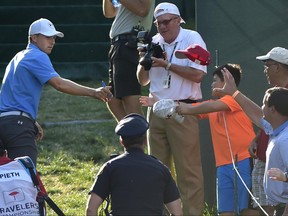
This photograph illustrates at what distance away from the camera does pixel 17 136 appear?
8.49 meters

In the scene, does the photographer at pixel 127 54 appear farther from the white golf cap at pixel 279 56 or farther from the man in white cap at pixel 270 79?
the white golf cap at pixel 279 56

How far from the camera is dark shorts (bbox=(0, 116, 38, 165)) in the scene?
8500 millimetres

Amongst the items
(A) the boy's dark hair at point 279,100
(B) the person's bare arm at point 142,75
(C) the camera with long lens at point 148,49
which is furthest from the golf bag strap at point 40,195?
(B) the person's bare arm at point 142,75

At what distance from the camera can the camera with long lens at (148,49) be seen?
29.4 feet

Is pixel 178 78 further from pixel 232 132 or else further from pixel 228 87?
pixel 228 87

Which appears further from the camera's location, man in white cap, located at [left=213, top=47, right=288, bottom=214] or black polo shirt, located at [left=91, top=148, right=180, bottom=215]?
man in white cap, located at [left=213, top=47, right=288, bottom=214]

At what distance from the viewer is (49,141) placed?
A: 43.5 ft

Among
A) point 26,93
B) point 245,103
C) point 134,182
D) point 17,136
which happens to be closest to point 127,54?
point 26,93

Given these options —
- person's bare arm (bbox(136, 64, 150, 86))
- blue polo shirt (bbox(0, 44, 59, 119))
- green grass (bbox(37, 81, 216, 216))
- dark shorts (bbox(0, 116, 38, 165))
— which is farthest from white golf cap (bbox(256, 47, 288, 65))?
green grass (bbox(37, 81, 216, 216))

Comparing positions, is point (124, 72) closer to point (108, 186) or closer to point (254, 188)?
point (254, 188)

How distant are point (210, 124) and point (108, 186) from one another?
2738 millimetres

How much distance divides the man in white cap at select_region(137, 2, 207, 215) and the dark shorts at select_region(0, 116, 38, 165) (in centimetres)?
135

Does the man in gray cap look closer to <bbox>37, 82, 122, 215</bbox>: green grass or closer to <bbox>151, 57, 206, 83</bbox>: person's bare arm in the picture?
<bbox>151, 57, 206, 83</bbox>: person's bare arm

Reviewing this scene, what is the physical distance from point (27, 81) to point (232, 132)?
1.93m
